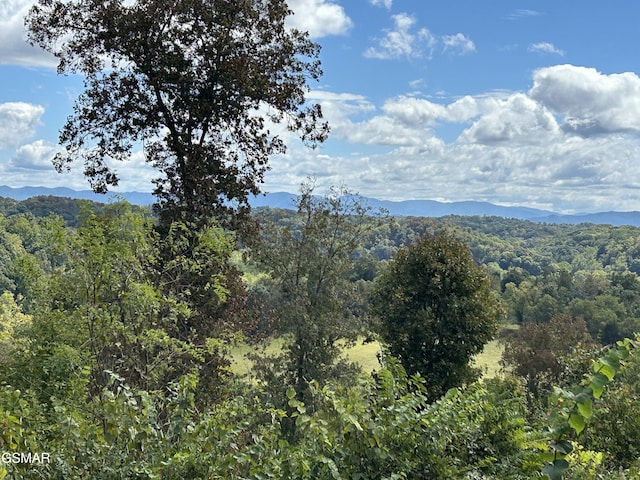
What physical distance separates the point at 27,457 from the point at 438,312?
13461 millimetres

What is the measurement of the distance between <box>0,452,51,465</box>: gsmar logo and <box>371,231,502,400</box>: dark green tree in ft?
41.2

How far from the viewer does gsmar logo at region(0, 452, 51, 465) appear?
348cm

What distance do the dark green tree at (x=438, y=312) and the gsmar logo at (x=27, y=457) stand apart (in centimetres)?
1255

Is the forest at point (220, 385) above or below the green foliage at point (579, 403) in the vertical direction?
below

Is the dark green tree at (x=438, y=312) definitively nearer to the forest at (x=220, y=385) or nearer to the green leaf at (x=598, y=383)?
the forest at (x=220, y=385)

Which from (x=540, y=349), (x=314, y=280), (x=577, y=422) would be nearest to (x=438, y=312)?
(x=314, y=280)

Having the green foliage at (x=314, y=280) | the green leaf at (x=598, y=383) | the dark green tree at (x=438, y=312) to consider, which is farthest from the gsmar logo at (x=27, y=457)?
the green foliage at (x=314, y=280)

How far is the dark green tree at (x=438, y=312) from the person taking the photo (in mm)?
15414

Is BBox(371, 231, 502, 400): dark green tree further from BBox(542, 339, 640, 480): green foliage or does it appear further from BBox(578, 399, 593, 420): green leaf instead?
BBox(578, 399, 593, 420): green leaf

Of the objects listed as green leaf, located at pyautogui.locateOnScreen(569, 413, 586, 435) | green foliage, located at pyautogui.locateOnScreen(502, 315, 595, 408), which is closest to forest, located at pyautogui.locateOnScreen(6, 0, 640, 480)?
green leaf, located at pyautogui.locateOnScreen(569, 413, 586, 435)

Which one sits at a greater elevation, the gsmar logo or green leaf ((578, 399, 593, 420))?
green leaf ((578, 399, 593, 420))

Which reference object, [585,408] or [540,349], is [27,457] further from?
[540,349]

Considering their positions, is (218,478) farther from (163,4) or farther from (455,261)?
(455,261)

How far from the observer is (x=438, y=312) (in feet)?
52.0
